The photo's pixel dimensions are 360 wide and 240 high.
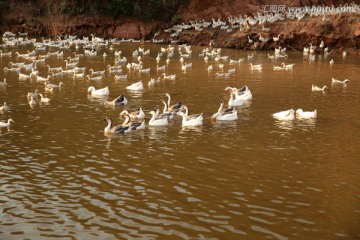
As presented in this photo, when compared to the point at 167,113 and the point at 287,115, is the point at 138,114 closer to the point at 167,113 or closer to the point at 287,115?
the point at 167,113

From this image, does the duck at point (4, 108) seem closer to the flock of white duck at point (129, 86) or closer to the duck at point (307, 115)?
the flock of white duck at point (129, 86)

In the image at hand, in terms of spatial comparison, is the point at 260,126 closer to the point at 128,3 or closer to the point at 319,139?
the point at 319,139

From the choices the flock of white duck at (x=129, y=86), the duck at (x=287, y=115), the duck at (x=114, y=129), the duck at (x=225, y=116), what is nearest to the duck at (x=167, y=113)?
the flock of white duck at (x=129, y=86)

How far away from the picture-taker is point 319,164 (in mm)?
16047

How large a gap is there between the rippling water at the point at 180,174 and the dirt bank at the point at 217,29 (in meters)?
26.8

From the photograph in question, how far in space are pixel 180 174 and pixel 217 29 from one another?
46.9 m

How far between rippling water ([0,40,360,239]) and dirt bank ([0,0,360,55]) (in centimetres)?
2680

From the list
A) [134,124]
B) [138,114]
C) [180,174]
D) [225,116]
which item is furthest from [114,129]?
[180,174]

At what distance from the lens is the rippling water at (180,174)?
38.4 feet

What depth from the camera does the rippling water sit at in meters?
11.7

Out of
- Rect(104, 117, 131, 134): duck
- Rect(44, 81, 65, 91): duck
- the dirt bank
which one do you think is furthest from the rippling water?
the dirt bank

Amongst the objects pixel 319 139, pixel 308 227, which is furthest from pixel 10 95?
pixel 308 227

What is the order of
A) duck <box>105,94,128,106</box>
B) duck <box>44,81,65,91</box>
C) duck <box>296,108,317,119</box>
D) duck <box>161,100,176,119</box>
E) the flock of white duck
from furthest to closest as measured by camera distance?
duck <box>44,81,65,91</box>
duck <box>105,94,128,106</box>
duck <box>296,108,317,119</box>
duck <box>161,100,176,119</box>
the flock of white duck

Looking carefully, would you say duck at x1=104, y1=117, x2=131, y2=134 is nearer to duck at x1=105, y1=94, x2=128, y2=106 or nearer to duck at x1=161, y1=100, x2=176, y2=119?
duck at x1=161, y1=100, x2=176, y2=119
